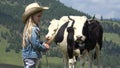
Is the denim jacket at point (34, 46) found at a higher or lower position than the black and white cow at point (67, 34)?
higher

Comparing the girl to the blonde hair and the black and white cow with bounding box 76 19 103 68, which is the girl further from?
the black and white cow with bounding box 76 19 103 68

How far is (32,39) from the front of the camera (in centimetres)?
990

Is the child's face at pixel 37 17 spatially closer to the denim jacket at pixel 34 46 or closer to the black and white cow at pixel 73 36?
the denim jacket at pixel 34 46

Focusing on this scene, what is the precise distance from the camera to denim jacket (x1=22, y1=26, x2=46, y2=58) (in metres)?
9.90

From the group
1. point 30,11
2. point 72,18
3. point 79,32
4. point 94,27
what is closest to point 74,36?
point 79,32

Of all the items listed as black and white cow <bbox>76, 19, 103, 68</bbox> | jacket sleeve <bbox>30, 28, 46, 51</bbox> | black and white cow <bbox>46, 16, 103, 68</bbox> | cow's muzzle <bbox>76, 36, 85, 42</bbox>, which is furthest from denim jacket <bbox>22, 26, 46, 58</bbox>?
black and white cow <bbox>76, 19, 103, 68</bbox>

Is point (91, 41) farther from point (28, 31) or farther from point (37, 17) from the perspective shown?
point (28, 31)

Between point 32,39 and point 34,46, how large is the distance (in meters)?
0.19

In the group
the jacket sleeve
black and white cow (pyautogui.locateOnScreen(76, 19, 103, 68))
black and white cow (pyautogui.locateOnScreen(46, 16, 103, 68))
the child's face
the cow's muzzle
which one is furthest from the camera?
black and white cow (pyautogui.locateOnScreen(76, 19, 103, 68))

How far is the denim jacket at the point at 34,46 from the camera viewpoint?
990cm

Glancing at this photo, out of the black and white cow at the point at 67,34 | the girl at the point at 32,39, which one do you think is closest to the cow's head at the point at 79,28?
the black and white cow at the point at 67,34

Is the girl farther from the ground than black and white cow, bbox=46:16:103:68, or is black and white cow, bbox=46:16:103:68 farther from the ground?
the girl

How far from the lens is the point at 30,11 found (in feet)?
33.7

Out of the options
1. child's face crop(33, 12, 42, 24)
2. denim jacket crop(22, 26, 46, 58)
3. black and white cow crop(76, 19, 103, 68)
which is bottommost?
black and white cow crop(76, 19, 103, 68)
